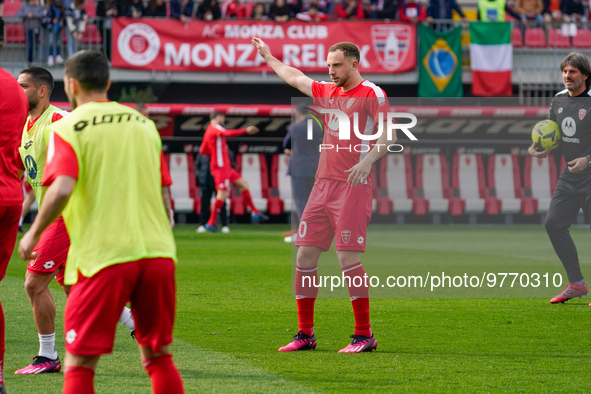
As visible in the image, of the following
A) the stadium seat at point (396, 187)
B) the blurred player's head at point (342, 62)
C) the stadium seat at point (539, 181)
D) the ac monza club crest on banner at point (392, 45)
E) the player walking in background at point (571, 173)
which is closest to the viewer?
the blurred player's head at point (342, 62)

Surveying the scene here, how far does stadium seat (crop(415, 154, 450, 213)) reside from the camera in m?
25.4

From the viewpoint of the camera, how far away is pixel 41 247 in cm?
621

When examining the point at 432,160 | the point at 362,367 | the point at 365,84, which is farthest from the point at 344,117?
the point at 432,160

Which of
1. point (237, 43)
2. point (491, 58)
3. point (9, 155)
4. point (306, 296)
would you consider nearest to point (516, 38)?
point (491, 58)

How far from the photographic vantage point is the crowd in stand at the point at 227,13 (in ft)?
78.1

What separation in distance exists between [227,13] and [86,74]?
2100 cm

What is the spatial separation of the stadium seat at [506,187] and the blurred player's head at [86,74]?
21.9m

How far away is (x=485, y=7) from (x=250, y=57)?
22.7 feet

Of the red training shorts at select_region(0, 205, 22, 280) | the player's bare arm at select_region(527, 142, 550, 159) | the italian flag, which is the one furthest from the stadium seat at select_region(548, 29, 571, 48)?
the red training shorts at select_region(0, 205, 22, 280)

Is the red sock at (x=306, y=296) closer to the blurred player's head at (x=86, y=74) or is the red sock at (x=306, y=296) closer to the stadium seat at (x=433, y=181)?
the blurred player's head at (x=86, y=74)

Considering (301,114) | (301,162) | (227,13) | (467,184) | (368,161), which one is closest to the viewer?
(368,161)

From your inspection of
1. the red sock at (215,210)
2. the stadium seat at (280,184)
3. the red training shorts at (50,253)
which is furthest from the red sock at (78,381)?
the stadium seat at (280,184)

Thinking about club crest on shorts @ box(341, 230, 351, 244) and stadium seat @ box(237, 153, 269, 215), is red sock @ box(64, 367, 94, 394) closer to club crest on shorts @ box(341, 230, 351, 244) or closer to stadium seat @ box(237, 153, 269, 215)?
club crest on shorts @ box(341, 230, 351, 244)

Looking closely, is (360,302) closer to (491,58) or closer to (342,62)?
(342,62)
